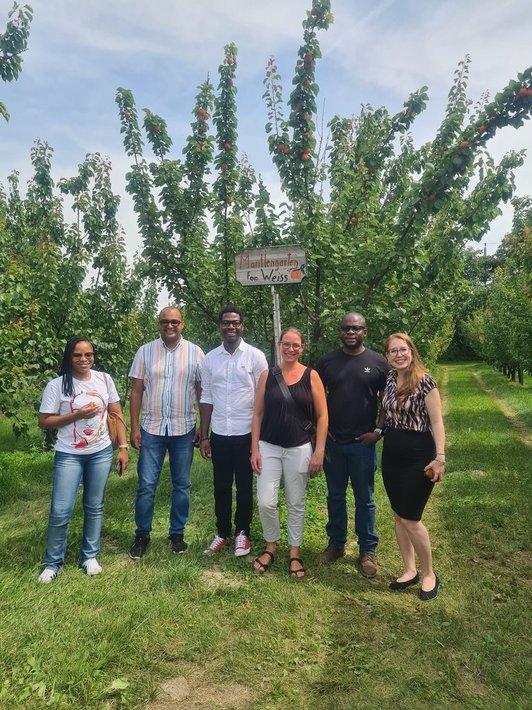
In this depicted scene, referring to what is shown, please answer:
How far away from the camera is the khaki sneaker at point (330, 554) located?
4.06 metres

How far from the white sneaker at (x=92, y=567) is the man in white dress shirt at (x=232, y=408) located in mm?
899

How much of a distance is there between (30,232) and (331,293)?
6547mm

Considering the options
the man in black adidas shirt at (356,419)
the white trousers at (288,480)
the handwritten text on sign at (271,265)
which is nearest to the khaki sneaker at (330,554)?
the man in black adidas shirt at (356,419)

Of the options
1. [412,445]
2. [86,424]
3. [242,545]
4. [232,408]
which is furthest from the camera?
[242,545]

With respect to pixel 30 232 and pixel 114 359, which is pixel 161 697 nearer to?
pixel 114 359

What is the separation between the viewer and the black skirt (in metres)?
3.45

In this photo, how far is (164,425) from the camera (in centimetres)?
408

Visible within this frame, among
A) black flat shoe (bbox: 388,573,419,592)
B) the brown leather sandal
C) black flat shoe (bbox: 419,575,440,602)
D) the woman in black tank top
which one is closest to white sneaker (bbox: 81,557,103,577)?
the woman in black tank top

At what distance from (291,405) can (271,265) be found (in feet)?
5.17

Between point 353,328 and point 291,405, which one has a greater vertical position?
point 353,328

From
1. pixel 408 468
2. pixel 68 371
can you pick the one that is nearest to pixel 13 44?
pixel 68 371

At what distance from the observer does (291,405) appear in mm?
3744

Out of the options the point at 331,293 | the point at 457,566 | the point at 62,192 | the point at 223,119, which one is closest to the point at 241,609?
the point at 457,566

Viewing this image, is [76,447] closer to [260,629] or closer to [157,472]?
[157,472]
